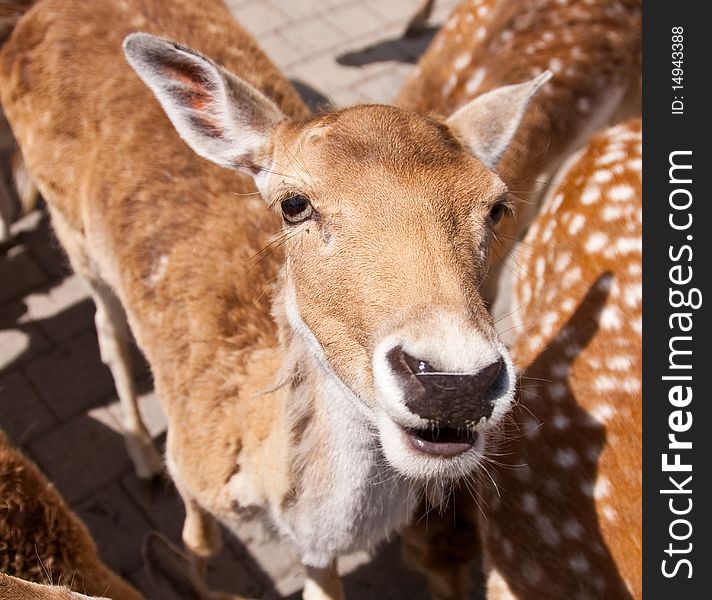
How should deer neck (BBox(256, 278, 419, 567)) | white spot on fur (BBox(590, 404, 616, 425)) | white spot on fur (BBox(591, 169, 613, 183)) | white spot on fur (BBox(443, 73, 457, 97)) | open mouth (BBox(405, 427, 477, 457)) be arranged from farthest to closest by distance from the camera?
1. white spot on fur (BBox(443, 73, 457, 97))
2. white spot on fur (BBox(591, 169, 613, 183))
3. white spot on fur (BBox(590, 404, 616, 425))
4. deer neck (BBox(256, 278, 419, 567))
5. open mouth (BBox(405, 427, 477, 457))

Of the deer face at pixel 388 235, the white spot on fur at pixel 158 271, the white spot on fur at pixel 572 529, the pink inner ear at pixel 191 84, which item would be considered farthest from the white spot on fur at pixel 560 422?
the pink inner ear at pixel 191 84

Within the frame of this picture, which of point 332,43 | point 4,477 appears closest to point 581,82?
point 332,43

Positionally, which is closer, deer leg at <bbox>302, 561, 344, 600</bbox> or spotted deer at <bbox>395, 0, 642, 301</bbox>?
deer leg at <bbox>302, 561, 344, 600</bbox>

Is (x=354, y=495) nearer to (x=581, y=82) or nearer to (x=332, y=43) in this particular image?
(x=581, y=82)

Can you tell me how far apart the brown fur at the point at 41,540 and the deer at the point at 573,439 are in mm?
1364

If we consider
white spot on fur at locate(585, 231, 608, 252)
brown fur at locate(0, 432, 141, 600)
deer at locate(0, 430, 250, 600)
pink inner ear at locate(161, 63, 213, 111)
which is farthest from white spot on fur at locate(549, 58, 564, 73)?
brown fur at locate(0, 432, 141, 600)

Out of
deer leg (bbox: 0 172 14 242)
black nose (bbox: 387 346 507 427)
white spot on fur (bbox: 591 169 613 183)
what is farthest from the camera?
deer leg (bbox: 0 172 14 242)

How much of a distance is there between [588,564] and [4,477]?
2099 millimetres

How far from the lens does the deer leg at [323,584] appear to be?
3.14 m

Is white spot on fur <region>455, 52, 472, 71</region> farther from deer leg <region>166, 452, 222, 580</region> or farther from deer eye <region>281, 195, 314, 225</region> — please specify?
deer leg <region>166, 452, 222, 580</region>

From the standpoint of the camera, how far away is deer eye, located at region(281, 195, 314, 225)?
2107mm

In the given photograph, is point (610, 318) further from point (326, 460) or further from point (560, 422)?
point (326, 460)

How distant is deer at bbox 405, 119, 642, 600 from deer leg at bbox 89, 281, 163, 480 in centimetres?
140

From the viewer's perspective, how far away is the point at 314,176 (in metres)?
2.07
